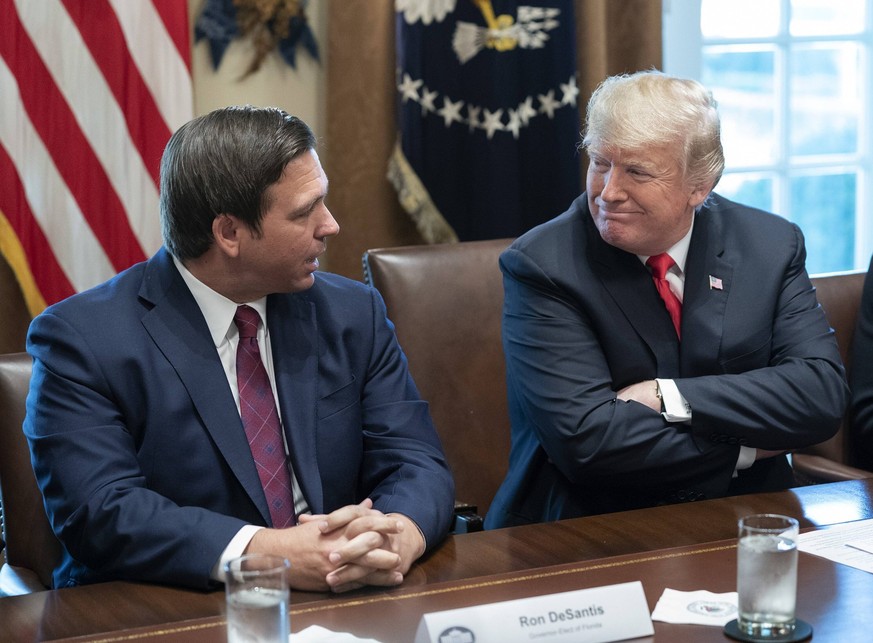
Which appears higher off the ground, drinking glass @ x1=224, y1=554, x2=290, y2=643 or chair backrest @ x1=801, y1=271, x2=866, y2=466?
drinking glass @ x1=224, y1=554, x2=290, y2=643

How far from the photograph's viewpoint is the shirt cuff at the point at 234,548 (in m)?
1.75

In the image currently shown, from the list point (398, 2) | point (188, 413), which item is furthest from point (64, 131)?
point (188, 413)

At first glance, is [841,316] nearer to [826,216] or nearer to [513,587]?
[826,216]

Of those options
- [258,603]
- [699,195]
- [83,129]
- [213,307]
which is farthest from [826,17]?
[258,603]

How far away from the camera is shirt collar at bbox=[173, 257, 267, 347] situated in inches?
84.6

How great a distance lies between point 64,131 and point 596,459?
1.77 m

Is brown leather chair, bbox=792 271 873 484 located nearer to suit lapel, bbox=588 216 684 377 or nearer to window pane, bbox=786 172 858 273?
suit lapel, bbox=588 216 684 377

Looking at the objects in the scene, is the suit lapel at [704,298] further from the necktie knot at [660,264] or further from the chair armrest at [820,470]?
the chair armrest at [820,470]

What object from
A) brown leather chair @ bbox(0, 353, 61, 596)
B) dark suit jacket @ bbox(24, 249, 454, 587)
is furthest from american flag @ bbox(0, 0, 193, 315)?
dark suit jacket @ bbox(24, 249, 454, 587)

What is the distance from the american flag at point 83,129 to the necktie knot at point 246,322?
113cm

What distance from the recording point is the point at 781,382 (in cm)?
238

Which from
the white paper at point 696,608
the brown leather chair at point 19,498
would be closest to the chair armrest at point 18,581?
the brown leather chair at point 19,498

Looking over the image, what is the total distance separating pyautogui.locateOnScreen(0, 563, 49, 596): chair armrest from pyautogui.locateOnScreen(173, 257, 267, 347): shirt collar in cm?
55

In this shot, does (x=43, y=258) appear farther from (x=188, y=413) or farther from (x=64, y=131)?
(x=188, y=413)
